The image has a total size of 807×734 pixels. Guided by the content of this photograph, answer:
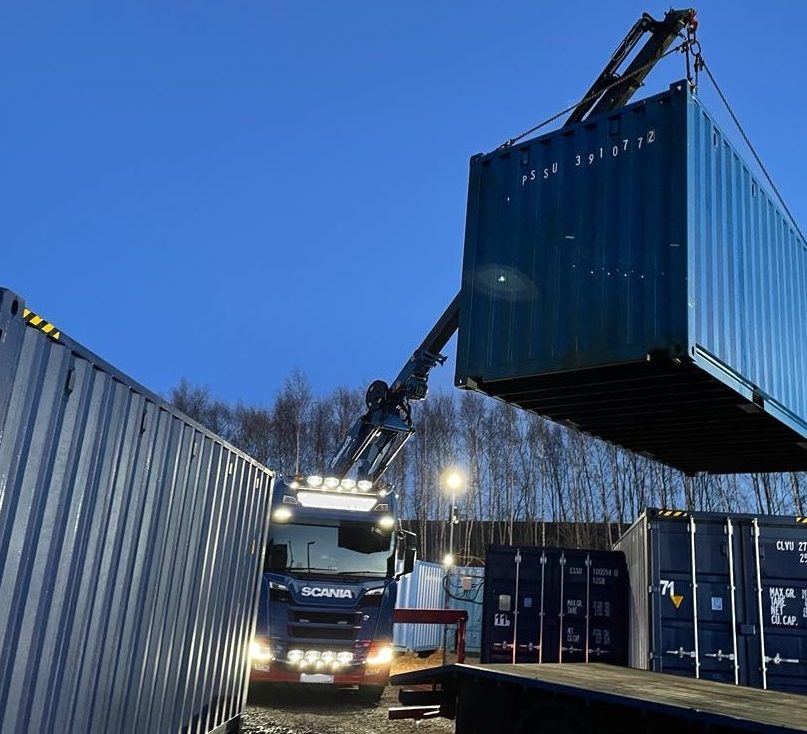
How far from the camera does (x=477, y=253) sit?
786 cm

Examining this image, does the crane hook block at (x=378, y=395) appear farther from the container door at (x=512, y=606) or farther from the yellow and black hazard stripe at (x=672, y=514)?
the yellow and black hazard stripe at (x=672, y=514)

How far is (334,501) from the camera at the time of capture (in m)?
11.6

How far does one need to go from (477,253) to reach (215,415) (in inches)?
1694

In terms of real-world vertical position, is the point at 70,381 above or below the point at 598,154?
below

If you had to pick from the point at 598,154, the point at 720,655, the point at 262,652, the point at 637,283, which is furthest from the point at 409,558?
the point at 598,154

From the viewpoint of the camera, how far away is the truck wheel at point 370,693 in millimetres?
11623

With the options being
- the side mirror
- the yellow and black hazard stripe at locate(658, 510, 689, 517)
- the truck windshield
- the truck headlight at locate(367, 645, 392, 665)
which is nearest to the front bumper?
the truck headlight at locate(367, 645, 392, 665)

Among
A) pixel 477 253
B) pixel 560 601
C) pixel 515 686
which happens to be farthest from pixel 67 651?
pixel 560 601

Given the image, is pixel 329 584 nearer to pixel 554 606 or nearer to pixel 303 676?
pixel 303 676

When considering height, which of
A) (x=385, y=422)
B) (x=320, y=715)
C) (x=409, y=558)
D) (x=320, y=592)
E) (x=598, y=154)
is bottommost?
(x=320, y=715)

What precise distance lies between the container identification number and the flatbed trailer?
4.68 meters

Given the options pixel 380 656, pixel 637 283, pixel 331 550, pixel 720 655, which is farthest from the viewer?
pixel 331 550

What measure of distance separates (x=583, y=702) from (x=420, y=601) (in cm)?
1615

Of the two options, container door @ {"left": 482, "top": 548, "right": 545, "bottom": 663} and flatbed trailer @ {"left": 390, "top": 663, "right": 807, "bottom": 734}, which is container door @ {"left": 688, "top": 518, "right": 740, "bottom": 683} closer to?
flatbed trailer @ {"left": 390, "top": 663, "right": 807, "bottom": 734}
